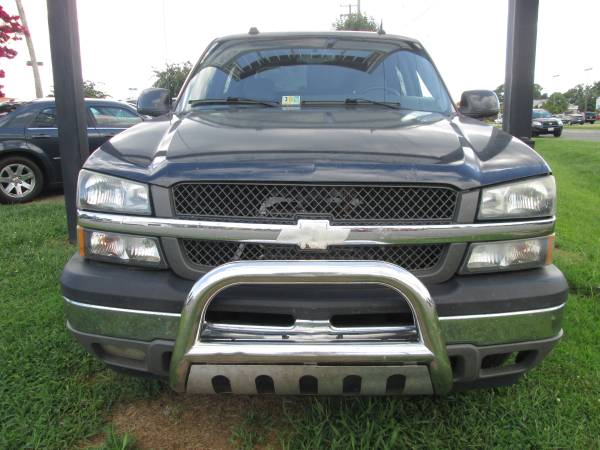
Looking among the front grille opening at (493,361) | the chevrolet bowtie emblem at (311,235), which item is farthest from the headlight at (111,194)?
the front grille opening at (493,361)

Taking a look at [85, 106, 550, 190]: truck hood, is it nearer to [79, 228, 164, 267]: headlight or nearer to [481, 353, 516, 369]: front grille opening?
[79, 228, 164, 267]: headlight

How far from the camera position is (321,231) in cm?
183

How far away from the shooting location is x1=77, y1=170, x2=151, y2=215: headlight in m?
1.96

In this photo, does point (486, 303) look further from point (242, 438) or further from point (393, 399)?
point (242, 438)

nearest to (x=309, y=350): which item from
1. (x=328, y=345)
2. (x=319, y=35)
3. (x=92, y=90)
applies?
(x=328, y=345)

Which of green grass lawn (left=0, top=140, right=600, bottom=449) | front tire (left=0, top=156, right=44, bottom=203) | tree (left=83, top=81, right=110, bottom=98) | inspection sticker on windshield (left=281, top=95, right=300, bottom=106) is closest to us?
green grass lawn (left=0, top=140, right=600, bottom=449)

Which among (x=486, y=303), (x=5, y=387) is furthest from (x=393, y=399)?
(x=5, y=387)

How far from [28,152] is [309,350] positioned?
730cm

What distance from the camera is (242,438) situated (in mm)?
2205

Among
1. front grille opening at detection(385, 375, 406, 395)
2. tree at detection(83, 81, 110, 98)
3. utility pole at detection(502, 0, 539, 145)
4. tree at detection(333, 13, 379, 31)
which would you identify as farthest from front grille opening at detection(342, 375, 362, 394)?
tree at detection(333, 13, 379, 31)

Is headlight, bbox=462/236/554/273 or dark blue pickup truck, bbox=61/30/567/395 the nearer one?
dark blue pickup truck, bbox=61/30/567/395

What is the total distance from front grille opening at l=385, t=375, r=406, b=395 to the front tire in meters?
7.31

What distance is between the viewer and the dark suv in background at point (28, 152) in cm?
747

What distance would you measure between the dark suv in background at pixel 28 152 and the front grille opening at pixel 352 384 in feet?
23.6
